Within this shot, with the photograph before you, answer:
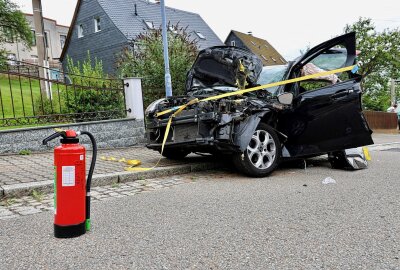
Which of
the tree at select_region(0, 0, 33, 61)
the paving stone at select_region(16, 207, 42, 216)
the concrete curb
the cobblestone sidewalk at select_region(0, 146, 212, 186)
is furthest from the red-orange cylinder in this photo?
the tree at select_region(0, 0, 33, 61)

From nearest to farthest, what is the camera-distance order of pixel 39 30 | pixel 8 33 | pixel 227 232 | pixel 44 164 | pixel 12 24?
pixel 227 232 → pixel 44 164 → pixel 39 30 → pixel 12 24 → pixel 8 33

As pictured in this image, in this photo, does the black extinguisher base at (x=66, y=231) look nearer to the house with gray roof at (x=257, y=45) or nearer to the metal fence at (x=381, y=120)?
the metal fence at (x=381, y=120)

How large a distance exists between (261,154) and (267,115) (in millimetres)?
653

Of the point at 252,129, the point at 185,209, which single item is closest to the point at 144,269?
the point at 185,209

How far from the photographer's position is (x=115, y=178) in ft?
17.2

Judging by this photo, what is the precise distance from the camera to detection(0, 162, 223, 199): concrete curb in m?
4.41

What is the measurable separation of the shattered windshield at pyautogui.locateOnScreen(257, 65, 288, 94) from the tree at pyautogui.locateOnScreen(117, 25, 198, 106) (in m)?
3.79

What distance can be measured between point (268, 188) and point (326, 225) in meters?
1.55

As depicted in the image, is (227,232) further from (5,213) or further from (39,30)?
(39,30)

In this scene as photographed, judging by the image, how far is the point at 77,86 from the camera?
328 inches

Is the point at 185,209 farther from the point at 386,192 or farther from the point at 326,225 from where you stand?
the point at 386,192

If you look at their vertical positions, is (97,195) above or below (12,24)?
below

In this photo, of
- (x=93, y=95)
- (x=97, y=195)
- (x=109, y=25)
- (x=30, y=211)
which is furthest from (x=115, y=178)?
(x=109, y=25)

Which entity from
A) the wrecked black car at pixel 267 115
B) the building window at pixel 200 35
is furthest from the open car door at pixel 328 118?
the building window at pixel 200 35
